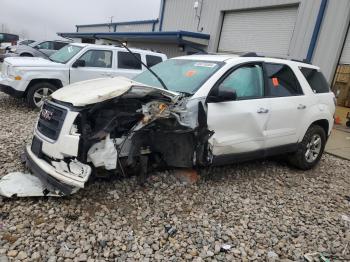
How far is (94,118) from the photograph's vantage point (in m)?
3.76

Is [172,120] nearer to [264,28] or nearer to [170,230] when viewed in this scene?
[170,230]

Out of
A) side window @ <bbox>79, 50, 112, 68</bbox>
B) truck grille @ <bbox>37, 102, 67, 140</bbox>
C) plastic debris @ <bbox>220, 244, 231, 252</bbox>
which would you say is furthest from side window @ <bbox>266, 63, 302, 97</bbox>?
side window @ <bbox>79, 50, 112, 68</bbox>

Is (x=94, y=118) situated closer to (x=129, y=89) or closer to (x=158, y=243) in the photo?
(x=129, y=89)

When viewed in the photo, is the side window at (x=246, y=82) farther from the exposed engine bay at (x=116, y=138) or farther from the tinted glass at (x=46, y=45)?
the tinted glass at (x=46, y=45)

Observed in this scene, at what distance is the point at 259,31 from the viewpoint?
12234 millimetres

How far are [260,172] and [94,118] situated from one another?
2.97 m

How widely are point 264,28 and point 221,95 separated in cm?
908

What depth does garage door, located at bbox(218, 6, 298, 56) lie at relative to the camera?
11297mm

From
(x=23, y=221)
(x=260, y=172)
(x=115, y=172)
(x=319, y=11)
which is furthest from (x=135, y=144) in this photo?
(x=319, y=11)

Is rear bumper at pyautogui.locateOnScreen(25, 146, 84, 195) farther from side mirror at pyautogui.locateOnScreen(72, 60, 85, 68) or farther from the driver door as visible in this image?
side mirror at pyautogui.locateOnScreen(72, 60, 85, 68)

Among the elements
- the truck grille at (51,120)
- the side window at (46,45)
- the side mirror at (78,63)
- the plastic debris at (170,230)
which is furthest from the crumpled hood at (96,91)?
the side window at (46,45)

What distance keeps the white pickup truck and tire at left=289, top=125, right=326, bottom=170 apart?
3.73 metres

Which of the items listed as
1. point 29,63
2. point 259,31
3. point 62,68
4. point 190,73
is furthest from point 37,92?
point 259,31

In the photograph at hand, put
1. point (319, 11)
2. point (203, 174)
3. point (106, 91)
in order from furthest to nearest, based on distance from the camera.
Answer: point (319, 11) → point (203, 174) → point (106, 91)
